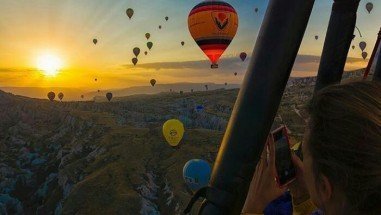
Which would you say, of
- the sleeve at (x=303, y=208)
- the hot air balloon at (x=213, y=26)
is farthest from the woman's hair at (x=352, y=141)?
the hot air balloon at (x=213, y=26)

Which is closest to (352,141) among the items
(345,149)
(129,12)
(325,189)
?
(345,149)

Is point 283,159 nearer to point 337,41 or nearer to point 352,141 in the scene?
point 352,141

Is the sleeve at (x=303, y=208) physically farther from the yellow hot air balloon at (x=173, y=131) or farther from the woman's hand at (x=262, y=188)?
the yellow hot air balloon at (x=173, y=131)

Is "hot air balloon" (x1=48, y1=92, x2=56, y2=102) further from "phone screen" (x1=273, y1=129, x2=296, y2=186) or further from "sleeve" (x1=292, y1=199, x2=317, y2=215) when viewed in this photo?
"phone screen" (x1=273, y1=129, x2=296, y2=186)

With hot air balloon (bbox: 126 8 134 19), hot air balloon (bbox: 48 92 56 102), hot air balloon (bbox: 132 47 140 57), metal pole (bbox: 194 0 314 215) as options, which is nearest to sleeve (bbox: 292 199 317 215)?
metal pole (bbox: 194 0 314 215)

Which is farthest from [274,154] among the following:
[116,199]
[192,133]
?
[192,133]

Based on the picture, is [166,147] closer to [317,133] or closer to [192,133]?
[192,133]
